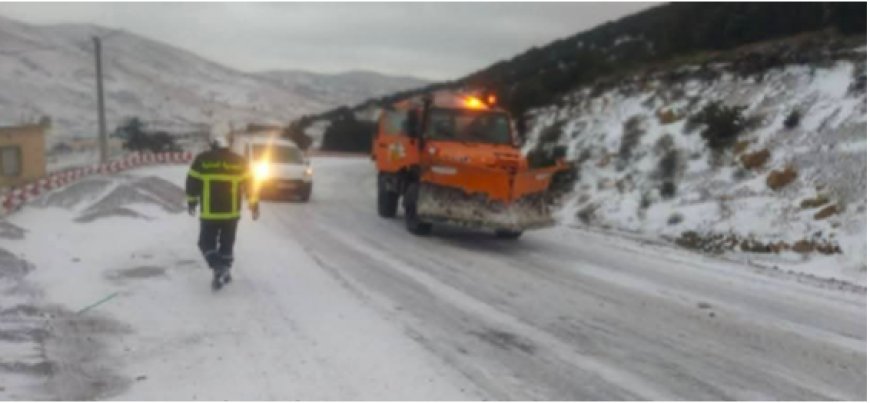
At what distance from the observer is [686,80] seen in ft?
78.0

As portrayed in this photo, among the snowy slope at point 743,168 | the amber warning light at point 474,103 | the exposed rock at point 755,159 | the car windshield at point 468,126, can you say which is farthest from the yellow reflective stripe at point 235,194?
the exposed rock at point 755,159

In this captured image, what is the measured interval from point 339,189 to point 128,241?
14.4 meters

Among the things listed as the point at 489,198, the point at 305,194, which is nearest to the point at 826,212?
the point at 489,198

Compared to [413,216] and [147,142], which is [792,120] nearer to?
[413,216]

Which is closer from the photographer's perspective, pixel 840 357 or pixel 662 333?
pixel 840 357

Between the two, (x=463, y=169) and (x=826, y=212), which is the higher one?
(x=463, y=169)

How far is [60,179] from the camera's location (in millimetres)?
22922

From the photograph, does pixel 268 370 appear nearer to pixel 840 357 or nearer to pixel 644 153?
pixel 840 357

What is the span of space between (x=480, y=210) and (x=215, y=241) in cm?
509

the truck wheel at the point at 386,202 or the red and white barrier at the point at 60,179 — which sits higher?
the truck wheel at the point at 386,202

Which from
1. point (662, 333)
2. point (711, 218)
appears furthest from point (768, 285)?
point (711, 218)

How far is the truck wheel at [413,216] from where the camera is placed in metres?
14.5

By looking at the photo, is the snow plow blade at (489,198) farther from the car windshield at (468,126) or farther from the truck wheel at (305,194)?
the truck wheel at (305,194)

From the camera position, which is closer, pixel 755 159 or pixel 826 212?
pixel 826 212
